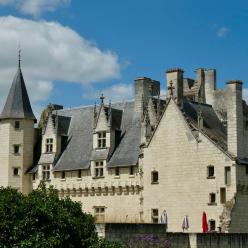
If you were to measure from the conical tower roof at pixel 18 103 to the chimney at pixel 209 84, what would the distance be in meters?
13.9

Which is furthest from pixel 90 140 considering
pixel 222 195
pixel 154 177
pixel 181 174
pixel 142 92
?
pixel 222 195

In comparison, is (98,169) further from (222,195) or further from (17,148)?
(222,195)

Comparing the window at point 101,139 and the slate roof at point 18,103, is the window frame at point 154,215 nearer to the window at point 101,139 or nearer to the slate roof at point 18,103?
the window at point 101,139

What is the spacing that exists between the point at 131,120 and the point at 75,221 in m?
23.1

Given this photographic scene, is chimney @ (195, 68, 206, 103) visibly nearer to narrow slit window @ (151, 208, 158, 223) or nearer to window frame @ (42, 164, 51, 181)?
narrow slit window @ (151, 208, 158, 223)

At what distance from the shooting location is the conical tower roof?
189ft

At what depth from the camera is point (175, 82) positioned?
1948 inches

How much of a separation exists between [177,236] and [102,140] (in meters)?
19.8

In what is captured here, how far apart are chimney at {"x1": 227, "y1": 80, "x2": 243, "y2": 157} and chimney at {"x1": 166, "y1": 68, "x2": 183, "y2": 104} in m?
4.03

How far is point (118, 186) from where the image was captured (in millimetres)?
50625

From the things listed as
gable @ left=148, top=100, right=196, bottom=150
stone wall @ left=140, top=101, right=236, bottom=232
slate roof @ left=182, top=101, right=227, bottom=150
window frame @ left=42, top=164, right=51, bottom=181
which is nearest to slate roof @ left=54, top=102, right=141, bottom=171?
window frame @ left=42, top=164, right=51, bottom=181

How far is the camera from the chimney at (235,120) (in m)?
44.7

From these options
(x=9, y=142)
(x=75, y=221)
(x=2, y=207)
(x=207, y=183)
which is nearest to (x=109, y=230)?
(x=75, y=221)

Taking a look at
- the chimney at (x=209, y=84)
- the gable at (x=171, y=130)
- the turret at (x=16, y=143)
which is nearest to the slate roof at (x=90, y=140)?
the gable at (x=171, y=130)
